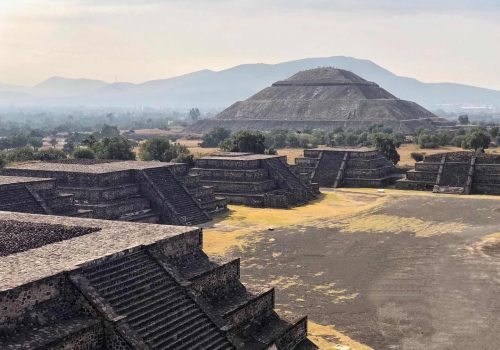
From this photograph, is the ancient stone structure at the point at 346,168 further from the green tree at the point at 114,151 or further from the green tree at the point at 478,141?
the green tree at the point at 114,151

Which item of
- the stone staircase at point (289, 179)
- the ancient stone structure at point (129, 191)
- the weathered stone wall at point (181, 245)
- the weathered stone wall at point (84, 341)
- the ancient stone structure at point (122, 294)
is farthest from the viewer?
the stone staircase at point (289, 179)

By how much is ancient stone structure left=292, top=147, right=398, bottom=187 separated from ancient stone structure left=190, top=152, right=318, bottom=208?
358 inches

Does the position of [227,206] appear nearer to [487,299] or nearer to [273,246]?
[273,246]

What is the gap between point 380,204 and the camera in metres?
52.1

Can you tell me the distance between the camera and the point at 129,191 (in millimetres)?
41375

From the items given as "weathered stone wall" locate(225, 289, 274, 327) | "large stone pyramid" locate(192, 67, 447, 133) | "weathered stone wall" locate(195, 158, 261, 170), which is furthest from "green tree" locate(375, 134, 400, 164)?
"large stone pyramid" locate(192, 67, 447, 133)

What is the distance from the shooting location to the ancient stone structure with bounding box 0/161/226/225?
39156mm

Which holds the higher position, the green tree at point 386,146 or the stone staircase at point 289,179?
the green tree at point 386,146

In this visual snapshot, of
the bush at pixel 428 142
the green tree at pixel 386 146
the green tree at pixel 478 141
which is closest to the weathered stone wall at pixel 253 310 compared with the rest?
the green tree at pixel 386 146

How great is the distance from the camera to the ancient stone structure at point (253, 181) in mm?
50719

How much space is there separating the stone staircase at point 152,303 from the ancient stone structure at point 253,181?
32391 millimetres

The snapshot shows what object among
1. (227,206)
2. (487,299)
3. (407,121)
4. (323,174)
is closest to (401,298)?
(487,299)

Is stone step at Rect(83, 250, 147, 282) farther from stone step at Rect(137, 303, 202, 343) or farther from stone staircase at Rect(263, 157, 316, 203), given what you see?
stone staircase at Rect(263, 157, 316, 203)

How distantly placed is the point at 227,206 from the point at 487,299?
2793cm
